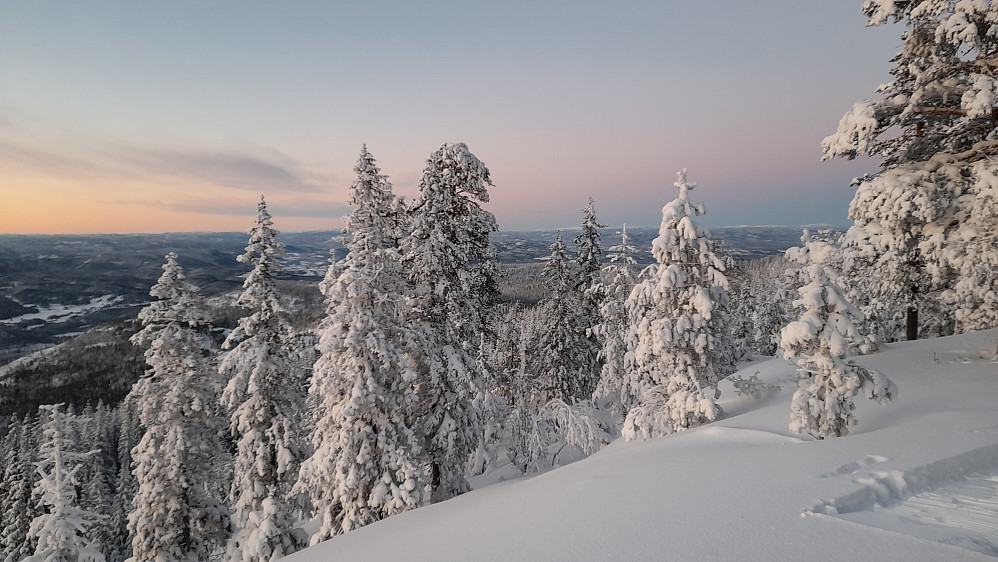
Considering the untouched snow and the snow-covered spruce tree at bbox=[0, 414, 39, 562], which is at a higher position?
the untouched snow

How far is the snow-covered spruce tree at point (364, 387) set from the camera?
12.2 m

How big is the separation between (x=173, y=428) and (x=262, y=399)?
354 centimetres

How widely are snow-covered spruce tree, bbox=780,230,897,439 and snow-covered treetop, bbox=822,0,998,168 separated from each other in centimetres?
345

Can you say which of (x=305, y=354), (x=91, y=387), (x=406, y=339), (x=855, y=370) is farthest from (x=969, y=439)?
(x=91, y=387)

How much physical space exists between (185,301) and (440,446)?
11.1m

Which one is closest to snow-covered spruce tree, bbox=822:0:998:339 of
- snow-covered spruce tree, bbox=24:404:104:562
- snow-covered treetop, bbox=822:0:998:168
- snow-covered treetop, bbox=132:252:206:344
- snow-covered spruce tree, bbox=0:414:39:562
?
snow-covered treetop, bbox=822:0:998:168

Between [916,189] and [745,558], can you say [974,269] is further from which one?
[745,558]

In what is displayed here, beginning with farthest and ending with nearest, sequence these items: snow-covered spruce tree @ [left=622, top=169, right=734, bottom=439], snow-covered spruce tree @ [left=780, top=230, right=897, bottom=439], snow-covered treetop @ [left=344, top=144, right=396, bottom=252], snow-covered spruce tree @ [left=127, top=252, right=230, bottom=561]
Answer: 1. snow-covered spruce tree @ [left=127, top=252, right=230, bottom=561]
2. snow-covered treetop @ [left=344, top=144, right=396, bottom=252]
3. snow-covered spruce tree @ [left=622, top=169, right=734, bottom=439]
4. snow-covered spruce tree @ [left=780, top=230, right=897, bottom=439]

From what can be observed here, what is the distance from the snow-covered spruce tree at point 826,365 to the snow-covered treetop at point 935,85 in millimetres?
3454

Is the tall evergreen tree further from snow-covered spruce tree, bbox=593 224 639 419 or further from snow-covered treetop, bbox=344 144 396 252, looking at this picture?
snow-covered treetop, bbox=344 144 396 252

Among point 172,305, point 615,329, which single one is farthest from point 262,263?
point 615,329

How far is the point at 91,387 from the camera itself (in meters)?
118

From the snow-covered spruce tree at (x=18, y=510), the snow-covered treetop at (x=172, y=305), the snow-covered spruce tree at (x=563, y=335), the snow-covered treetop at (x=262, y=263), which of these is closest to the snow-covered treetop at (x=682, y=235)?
the snow-covered treetop at (x=262, y=263)

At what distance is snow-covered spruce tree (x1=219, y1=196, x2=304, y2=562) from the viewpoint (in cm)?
1521
